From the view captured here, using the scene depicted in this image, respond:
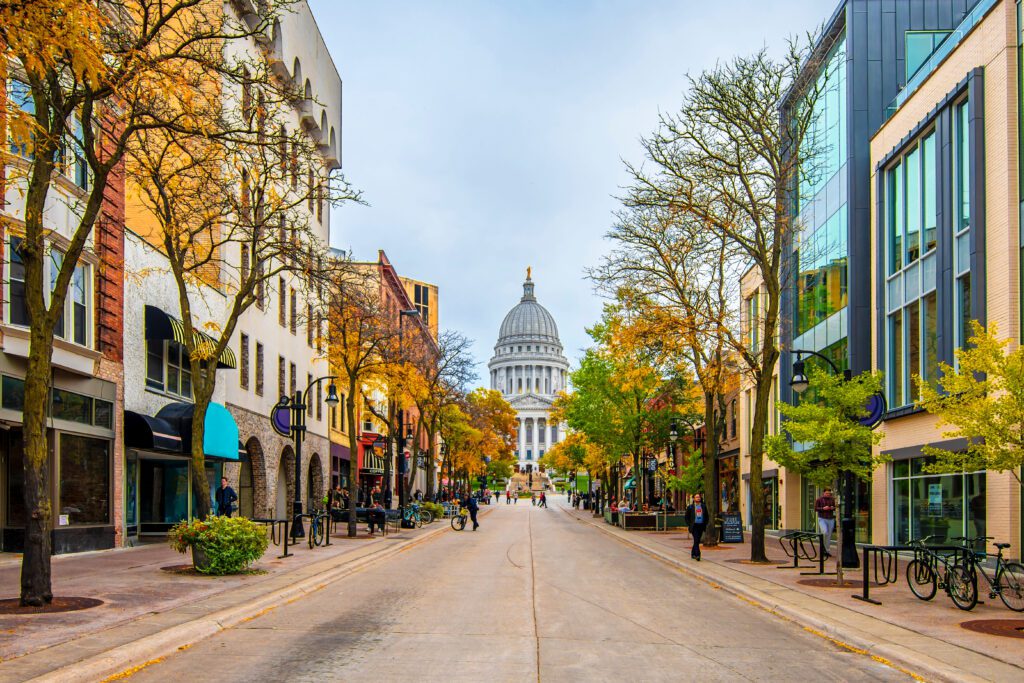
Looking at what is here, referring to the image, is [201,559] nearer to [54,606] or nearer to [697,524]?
[54,606]

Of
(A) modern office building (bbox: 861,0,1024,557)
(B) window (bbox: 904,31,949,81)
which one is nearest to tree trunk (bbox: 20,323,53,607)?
(A) modern office building (bbox: 861,0,1024,557)

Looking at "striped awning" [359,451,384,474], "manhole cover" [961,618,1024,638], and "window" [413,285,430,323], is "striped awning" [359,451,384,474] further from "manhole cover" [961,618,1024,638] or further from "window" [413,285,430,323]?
"manhole cover" [961,618,1024,638]

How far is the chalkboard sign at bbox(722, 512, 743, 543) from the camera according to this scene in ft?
115

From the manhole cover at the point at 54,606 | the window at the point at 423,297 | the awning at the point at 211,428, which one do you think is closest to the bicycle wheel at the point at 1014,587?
the manhole cover at the point at 54,606

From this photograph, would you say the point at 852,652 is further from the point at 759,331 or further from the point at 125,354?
the point at 759,331

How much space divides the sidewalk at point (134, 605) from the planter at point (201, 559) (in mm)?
217

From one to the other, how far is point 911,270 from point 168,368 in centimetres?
2163

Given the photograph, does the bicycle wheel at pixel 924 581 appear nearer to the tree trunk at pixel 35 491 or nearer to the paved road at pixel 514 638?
the paved road at pixel 514 638

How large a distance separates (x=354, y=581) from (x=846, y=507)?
10.6 metres

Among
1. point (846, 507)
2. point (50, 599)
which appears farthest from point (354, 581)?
point (846, 507)

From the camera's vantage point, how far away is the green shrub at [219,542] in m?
19.5

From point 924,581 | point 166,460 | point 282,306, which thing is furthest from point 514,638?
point 282,306

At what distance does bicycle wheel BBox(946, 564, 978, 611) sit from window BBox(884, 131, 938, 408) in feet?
36.2

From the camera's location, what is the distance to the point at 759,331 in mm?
44031
